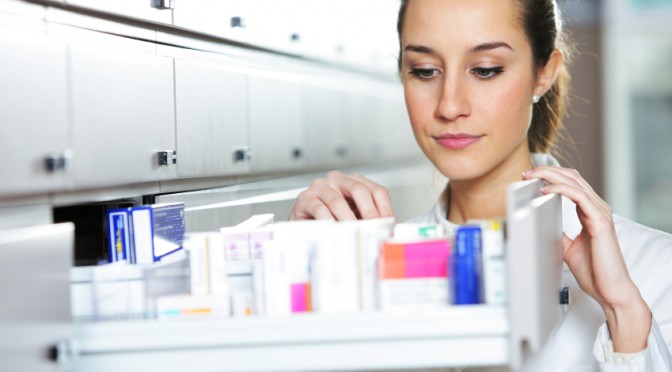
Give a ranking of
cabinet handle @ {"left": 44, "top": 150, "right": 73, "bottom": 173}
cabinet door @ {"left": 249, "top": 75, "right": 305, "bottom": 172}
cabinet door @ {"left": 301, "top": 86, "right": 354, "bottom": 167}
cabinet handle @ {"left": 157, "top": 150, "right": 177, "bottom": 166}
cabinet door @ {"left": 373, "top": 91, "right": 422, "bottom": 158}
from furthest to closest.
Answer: cabinet door @ {"left": 373, "top": 91, "right": 422, "bottom": 158}
cabinet door @ {"left": 301, "top": 86, "right": 354, "bottom": 167}
cabinet door @ {"left": 249, "top": 75, "right": 305, "bottom": 172}
cabinet handle @ {"left": 157, "top": 150, "right": 177, "bottom": 166}
cabinet handle @ {"left": 44, "top": 150, "right": 73, "bottom": 173}

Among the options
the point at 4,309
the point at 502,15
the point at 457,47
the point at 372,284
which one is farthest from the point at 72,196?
the point at 502,15

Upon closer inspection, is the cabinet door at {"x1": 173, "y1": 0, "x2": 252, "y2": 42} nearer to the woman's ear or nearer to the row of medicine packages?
the woman's ear

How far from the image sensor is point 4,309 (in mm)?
1110

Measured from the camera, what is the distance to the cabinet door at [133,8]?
5.02 ft

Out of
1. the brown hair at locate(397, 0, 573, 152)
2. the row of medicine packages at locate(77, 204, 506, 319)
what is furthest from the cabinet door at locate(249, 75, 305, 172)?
the row of medicine packages at locate(77, 204, 506, 319)

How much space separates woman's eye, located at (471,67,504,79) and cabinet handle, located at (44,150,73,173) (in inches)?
26.3

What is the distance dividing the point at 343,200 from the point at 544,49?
0.53m

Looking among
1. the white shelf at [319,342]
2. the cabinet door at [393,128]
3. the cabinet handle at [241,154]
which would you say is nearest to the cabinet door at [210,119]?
the cabinet handle at [241,154]

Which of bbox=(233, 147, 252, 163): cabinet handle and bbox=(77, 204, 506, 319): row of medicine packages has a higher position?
bbox=(233, 147, 252, 163): cabinet handle

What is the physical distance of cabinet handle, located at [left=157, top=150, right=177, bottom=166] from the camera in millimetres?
1803

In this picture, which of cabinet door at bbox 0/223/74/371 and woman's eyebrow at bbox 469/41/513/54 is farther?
woman's eyebrow at bbox 469/41/513/54

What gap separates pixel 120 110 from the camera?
1628 millimetres

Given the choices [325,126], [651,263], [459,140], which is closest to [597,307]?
[651,263]

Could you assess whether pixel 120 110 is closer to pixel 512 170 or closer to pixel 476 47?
pixel 476 47
